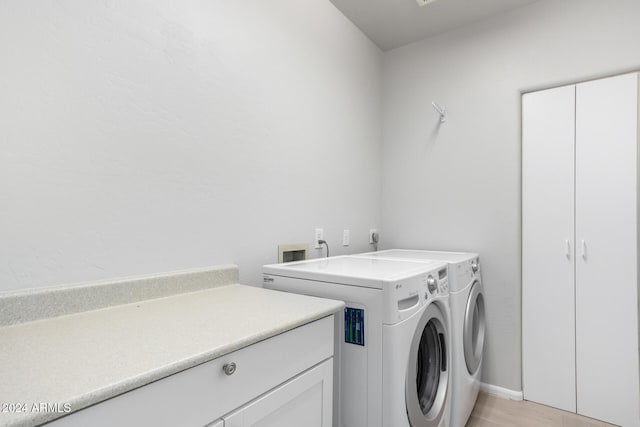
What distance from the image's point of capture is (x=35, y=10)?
3.05 feet

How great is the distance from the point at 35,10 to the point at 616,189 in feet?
8.90

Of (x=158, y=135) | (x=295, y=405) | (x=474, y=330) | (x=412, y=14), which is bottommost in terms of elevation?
(x=474, y=330)

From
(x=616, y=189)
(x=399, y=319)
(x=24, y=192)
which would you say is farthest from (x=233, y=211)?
(x=616, y=189)

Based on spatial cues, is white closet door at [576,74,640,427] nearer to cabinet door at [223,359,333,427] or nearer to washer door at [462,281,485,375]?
washer door at [462,281,485,375]

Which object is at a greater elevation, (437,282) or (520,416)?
(437,282)

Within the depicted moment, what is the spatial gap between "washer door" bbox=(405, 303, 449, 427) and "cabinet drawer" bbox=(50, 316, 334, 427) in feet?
1.96

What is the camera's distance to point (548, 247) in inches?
81.4

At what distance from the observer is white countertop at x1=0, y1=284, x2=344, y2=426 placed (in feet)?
1.75

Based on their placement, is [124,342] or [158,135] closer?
[124,342]

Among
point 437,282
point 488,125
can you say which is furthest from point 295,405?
point 488,125

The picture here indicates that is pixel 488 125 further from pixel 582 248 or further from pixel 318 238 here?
pixel 318 238

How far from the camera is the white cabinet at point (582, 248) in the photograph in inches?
72.3

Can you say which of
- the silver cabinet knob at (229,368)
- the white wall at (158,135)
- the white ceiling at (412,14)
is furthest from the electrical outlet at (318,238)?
the white ceiling at (412,14)

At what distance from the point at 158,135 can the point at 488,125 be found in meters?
2.11
